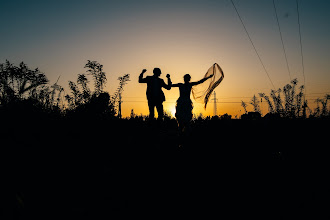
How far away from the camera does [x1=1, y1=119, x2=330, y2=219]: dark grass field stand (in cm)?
228

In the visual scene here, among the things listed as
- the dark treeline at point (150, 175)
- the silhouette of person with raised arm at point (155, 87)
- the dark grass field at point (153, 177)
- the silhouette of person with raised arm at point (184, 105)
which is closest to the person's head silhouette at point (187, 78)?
the silhouette of person with raised arm at point (184, 105)

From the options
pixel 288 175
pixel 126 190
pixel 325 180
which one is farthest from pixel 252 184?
pixel 126 190

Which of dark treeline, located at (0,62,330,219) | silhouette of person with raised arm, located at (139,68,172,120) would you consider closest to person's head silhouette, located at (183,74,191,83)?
silhouette of person with raised arm, located at (139,68,172,120)

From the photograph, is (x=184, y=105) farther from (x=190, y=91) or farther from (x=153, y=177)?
(x=153, y=177)

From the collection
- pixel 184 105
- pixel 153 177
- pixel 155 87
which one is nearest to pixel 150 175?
pixel 153 177

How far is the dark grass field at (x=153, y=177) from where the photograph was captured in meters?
2.28

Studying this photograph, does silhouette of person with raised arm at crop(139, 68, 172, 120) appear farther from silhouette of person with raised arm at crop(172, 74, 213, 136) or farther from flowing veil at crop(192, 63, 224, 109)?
flowing veil at crop(192, 63, 224, 109)

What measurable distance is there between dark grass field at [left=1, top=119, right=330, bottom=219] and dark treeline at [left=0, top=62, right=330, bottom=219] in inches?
0.4

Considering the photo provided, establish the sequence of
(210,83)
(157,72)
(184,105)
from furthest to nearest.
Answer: (210,83) < (157,72) < (184,105)

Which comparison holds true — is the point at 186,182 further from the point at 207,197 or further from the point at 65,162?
the point at 65,162

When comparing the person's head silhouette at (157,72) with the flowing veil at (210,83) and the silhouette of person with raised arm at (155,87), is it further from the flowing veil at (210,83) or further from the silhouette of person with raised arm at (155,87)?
the flowing veil at (210,83)

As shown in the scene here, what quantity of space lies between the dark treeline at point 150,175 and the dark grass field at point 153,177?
1 centimetres

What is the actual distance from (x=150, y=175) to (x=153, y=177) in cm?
7

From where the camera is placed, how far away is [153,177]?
3.07m
